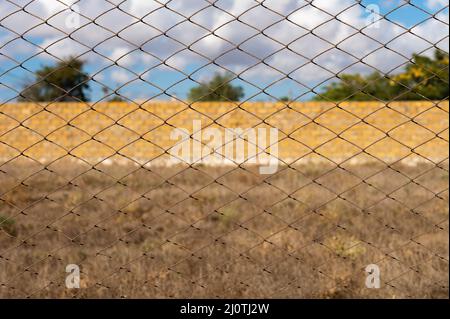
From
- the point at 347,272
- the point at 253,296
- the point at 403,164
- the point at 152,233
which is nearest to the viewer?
the point at 253,296

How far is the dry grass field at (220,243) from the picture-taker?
284 cm

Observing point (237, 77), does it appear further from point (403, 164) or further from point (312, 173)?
point (403, 164)

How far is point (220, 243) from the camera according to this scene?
321 centimetres

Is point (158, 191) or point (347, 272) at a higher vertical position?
point (158, 191)

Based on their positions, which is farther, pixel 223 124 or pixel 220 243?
pixel 223 124

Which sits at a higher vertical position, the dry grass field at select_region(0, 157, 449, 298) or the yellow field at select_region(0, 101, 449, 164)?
the yellow field at select_region(0, 101, 449, 164)

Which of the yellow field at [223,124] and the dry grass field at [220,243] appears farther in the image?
the yellow field at [223,124]

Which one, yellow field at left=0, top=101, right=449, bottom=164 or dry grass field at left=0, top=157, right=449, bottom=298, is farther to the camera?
yellow field at left=0, top=101, right=449, bottom=164

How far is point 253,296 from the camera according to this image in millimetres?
3287

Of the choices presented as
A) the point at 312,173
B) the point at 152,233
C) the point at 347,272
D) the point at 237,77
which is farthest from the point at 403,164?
the point at 237,77

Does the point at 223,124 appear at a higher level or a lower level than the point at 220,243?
higher

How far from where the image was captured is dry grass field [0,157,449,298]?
9.33ft

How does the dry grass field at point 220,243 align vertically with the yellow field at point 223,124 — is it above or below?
A: below
